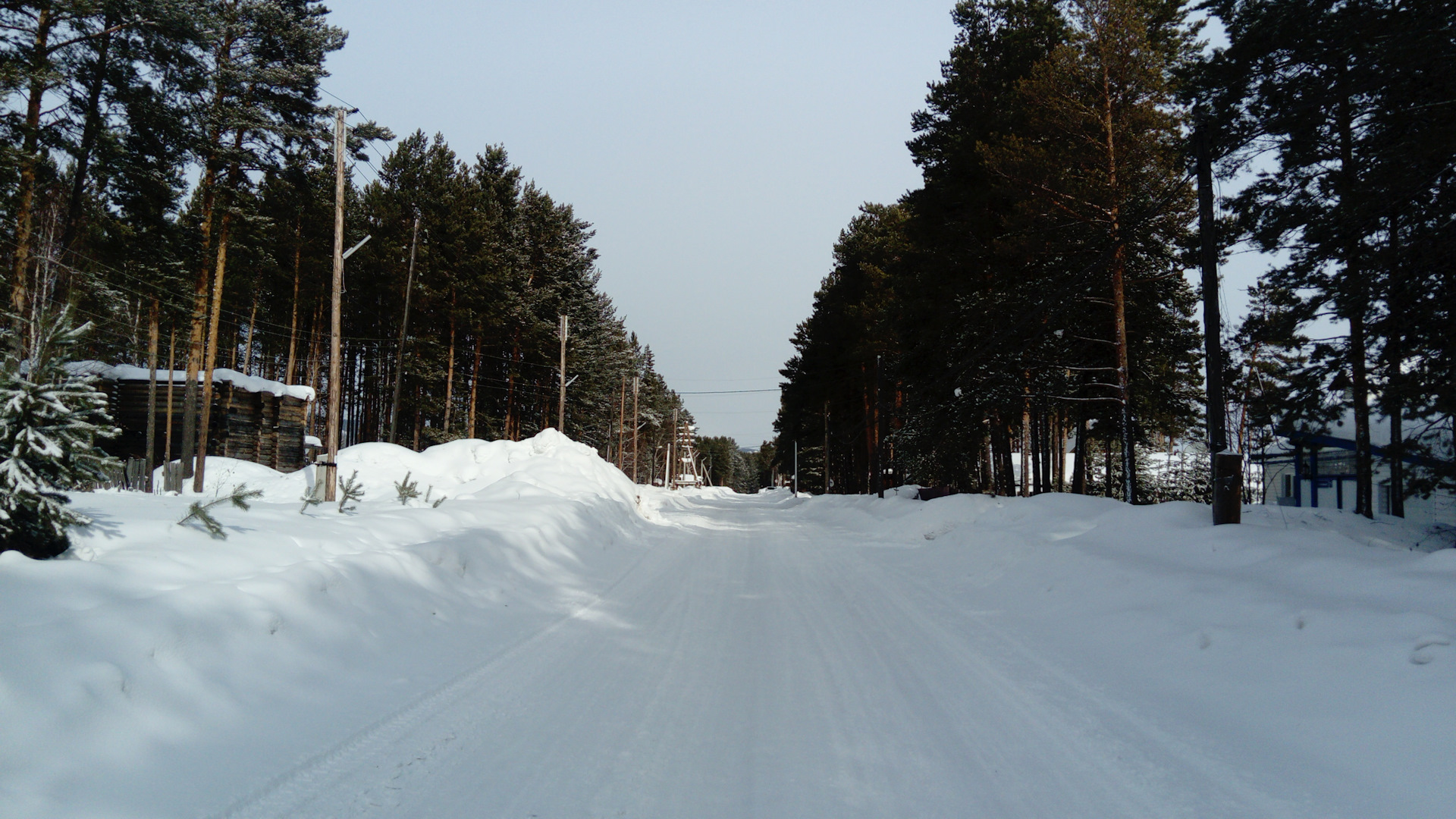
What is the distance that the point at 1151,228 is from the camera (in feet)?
55.9

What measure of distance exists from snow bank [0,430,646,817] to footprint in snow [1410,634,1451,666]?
6095 millimetres

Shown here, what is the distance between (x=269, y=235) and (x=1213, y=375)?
27.2 m

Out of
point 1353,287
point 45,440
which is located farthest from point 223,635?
point 1353,287

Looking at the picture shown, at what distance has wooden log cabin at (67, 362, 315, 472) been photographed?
26.5 m

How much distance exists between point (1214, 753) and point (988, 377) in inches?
757

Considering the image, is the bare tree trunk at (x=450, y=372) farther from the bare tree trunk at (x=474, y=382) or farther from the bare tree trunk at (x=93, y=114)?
the bare tree trunk at (x=93, y=114)

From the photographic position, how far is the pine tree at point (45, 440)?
15.9ft

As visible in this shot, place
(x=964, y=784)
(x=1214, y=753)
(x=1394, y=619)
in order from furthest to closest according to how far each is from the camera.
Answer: (x=1394, y=619) → (x=1214, y=753) → (x=964, y=784)

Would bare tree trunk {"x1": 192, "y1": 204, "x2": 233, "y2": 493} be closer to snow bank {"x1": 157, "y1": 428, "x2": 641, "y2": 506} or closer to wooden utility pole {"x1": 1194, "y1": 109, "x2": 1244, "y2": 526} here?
snow bank {"x1": 157, "y1": 428, "x2": 641, "y2": 506}

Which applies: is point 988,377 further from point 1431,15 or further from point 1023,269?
point 1431,15

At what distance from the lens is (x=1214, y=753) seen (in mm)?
4000

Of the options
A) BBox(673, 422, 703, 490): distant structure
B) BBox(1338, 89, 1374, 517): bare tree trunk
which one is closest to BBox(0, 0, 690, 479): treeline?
BBox(1338, 89, 1374, 517): bare tree trunk

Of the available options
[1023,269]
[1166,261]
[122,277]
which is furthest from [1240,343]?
[122,277]

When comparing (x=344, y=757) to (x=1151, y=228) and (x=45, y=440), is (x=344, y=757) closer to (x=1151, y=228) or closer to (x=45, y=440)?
(x=45, y=440)
